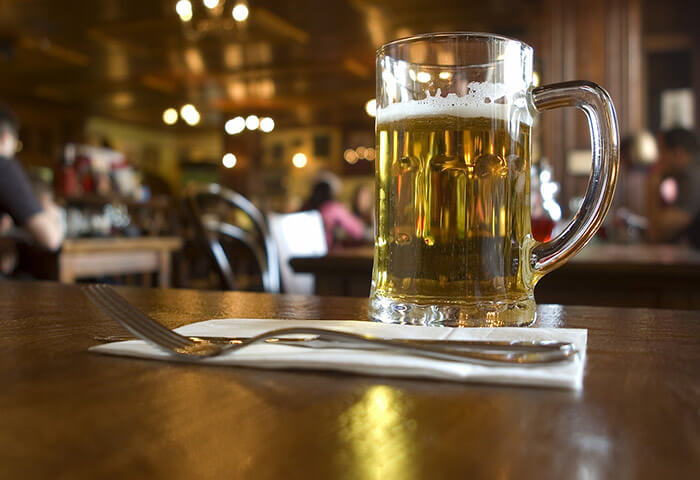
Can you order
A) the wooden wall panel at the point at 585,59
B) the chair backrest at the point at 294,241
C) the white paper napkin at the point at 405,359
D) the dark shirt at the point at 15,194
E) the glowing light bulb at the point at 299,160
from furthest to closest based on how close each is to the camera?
the glowing light bulb at the point at 299,160 < the wooden wall panel at the point at 585,59 < the dark shirt at the point at 15,194 < the chair backrest at the point at 294,241 < the white paper napkin at the point at 405,359

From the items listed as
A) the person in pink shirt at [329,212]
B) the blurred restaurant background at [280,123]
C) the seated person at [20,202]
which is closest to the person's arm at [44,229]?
the seated person at [20,202]

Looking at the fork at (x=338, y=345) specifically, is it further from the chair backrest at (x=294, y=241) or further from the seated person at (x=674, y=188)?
the seated person at (x=674, y=188)

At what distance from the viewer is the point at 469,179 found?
0.52 m

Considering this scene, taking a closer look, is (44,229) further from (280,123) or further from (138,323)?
(280,123)

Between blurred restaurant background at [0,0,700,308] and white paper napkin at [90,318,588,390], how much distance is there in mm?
350

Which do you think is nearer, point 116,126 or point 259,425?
point 259,425

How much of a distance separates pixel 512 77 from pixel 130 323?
346 millimetres

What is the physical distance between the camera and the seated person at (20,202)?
2.56 m

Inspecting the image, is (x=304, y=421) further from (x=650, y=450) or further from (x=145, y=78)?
(x=145, y=78)

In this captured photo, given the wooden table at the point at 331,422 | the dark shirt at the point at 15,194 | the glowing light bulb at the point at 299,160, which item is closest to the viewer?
the wooden table at the point at 331,422

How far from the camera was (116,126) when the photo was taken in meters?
12.0

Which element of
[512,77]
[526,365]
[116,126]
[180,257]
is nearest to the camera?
[526,365]

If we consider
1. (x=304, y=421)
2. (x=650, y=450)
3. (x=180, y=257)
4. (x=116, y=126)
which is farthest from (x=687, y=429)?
(x=116, y=126)

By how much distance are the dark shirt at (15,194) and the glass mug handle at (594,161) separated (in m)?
2.48
